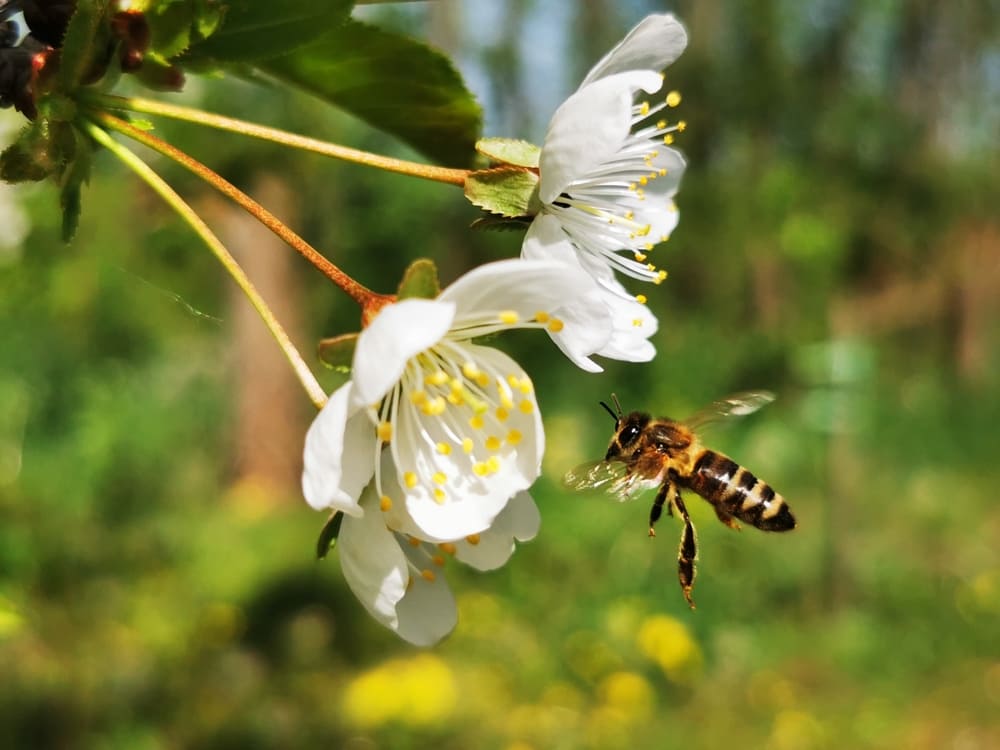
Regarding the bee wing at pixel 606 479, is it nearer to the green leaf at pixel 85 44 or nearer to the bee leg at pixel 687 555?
the bee leg at pixel 687 555

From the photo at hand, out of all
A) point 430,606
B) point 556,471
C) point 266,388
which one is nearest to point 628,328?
point 430,606

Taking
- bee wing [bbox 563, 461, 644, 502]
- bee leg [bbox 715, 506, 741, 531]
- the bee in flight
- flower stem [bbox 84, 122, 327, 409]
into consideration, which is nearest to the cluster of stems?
flower stem [bbox 84, 122, 327, 409]

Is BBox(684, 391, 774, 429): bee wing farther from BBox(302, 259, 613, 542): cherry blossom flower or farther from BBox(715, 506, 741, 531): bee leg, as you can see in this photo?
BBox(302, 259, 613, 542): cherry blossom flower

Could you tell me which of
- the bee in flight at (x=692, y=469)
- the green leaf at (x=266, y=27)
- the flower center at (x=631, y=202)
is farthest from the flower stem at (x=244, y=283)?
the bee in flight at (x=692, y=469)

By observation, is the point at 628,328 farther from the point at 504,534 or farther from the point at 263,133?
the point at 263,133

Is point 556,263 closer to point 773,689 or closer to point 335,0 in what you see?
point 335,0

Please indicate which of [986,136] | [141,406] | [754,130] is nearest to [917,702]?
[141,406]

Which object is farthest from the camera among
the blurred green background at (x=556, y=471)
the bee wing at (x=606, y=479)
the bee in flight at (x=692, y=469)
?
the blurred green background at (x=556, y=471)
